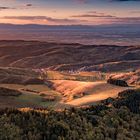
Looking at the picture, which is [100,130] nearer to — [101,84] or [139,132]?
[139,132]

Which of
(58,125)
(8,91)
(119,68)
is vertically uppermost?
(58,125)

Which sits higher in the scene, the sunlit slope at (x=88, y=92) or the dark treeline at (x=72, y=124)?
the dark treeline at (x=72, y=124)

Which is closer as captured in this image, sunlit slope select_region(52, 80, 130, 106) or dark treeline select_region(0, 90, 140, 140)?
dark treeline select_region(0, 90, 140, 140)

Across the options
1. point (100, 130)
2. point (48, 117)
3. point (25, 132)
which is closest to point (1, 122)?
point (25, 132)

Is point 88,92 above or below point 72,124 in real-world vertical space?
below

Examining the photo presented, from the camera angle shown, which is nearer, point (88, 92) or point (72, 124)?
point (72, 124)

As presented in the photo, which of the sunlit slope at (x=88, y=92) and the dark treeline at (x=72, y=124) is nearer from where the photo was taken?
the dark treeline at (x=72, y=124)

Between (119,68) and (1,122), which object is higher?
(1,122)

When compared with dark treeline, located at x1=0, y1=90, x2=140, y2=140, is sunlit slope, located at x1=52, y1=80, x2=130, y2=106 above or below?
below
